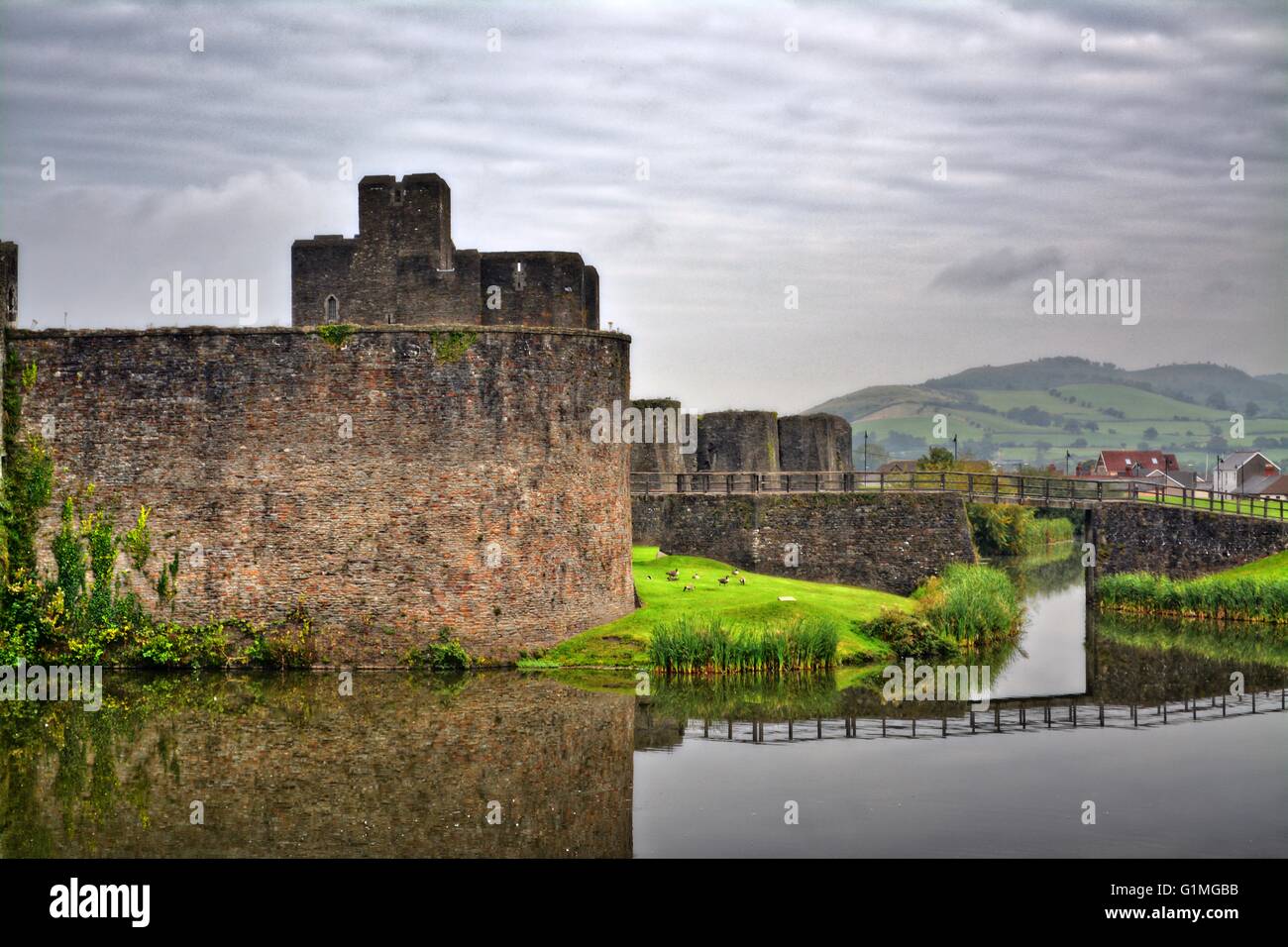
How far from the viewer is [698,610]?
28875 millimetres

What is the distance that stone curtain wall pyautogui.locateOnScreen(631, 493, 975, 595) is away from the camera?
38.9m

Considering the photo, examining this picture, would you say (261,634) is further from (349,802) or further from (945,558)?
(945,558)

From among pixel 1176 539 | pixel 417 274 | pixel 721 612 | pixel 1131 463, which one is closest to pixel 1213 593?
pixel 1176 539

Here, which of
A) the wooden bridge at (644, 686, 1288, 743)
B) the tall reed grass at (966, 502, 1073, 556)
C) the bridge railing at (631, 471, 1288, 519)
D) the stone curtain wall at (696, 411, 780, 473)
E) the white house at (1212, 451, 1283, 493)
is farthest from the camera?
the white house at (1212, 451, 1283, 493)

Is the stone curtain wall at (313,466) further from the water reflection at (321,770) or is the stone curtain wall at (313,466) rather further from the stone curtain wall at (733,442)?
the stone curtain wall at (733,442)

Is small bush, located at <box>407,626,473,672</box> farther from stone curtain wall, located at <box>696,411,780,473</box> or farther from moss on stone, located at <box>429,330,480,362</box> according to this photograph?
stone curtain wall, located at <box>696,411,780,473</box>

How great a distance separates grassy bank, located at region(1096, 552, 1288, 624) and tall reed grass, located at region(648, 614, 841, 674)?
13797 millimetres

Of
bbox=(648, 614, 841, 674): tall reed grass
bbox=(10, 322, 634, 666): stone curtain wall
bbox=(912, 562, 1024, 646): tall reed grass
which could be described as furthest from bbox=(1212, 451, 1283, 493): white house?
bbox=(10, 322, 634, 666): stone curtain wall

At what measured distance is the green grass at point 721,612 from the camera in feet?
87.7

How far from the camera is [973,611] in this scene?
31.4 metres

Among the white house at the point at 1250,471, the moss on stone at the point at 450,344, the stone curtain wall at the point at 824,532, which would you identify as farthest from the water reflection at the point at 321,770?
the white house at the point at 1250,471

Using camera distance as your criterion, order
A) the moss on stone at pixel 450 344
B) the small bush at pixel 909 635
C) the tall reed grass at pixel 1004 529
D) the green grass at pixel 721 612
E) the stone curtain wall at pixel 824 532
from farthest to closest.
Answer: the tall reed grass at pixel 1004 529
the stone curtain wall at pixel 824 532
the small bush at pixel 909 635
the green grass at pixel 721 612
the moss on stone at pixel 450 344

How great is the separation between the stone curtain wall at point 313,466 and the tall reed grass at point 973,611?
10.4 meters
